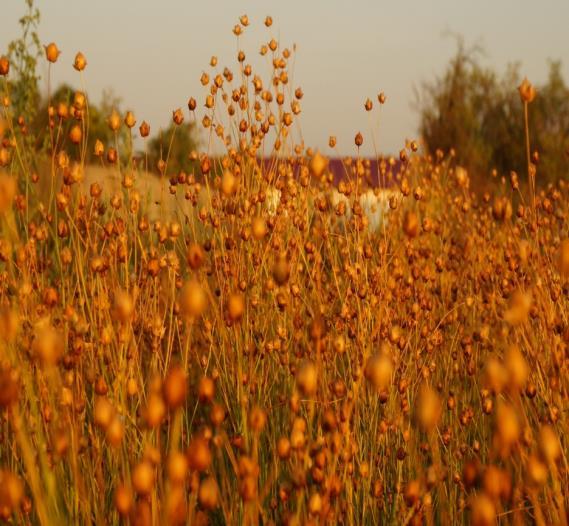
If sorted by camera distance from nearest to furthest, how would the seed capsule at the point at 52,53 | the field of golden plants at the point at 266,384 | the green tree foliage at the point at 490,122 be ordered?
the field of golden plants at the point at 266,384, the seed capsule at the point at 52,53, the green tree foliage at the point at 490,122

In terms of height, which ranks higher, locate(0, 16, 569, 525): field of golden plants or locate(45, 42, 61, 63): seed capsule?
locate(45, 42, 61, 63): seed capsule

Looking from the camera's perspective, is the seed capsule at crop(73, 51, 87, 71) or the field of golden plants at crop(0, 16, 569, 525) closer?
the field of golden plants at crop(0, 16, 569, 525)

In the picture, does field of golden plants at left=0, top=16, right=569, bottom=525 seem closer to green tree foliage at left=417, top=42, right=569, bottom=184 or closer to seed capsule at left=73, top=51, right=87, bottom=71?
seed capsule at left=73, top=51, right=87, bottom=71

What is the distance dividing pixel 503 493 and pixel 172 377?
18.0 inches

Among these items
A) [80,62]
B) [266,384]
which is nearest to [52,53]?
[80,62]

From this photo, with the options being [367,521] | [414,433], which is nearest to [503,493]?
[367,521]

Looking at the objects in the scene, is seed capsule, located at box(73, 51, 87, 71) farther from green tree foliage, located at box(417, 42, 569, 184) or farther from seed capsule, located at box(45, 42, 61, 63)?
green tree foliage, located at box(417, 42, 569, 184)

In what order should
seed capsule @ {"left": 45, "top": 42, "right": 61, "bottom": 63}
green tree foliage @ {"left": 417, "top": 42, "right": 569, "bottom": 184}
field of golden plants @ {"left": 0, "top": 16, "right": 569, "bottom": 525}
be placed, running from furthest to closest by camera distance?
green tree foliage @ {"left": 417, "top": 42, "right": 569, "bottom": 184} < seed capsule @ {"left": 45, "top": 42, "right": 61, "bottom": 63} < field of golden plants @ {"left": 0, "top": 16, "right": 569, "bottom": 525}

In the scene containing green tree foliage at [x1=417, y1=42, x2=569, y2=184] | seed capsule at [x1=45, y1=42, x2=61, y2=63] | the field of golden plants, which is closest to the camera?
the field of golden plants

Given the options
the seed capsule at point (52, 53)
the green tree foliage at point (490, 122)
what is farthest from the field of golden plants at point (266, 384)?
the green tree foliage at point (490, 122)

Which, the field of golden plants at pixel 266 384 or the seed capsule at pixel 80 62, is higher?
the seed capsule at pixel 80 62

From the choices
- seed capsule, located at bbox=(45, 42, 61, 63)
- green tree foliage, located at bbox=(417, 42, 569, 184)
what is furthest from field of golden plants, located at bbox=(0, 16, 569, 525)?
green tree foliage, located at bbox=(417, 42, 569, 184)

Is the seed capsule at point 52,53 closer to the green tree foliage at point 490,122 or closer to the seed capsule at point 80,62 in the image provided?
the seed capsule at point 80,62

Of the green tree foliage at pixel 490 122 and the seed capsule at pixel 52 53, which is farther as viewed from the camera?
the green tree foliage at pixel 490 122
